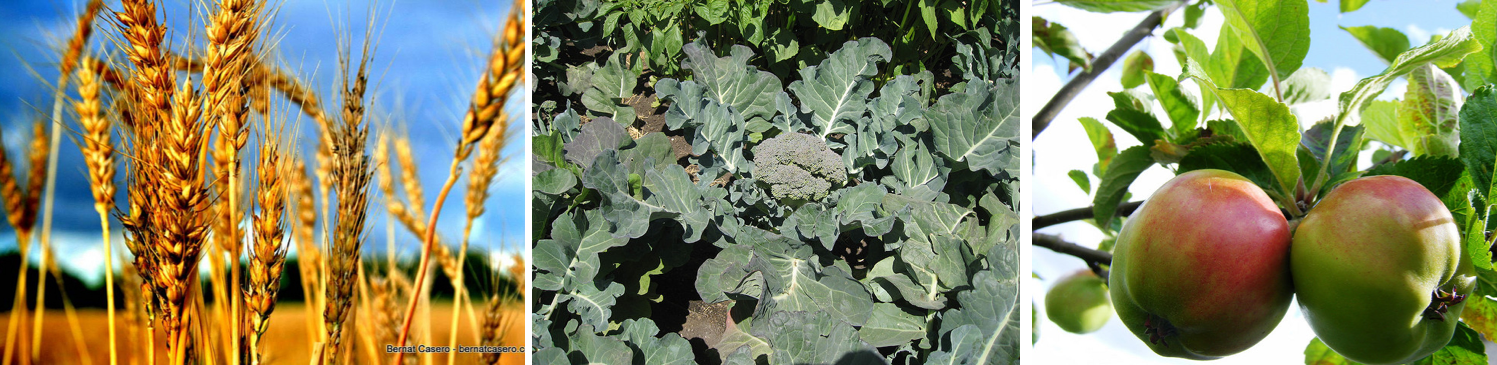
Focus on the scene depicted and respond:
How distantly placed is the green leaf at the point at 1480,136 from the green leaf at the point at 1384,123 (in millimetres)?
133

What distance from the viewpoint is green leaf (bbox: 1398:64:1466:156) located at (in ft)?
1.95

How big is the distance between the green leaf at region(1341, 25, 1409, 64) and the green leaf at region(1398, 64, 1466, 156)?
0.28ft

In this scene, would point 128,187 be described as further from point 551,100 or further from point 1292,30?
point 1292,30

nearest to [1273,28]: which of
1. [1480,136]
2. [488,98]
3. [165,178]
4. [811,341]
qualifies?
[1480,136]

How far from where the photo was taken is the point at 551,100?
80 centimetres

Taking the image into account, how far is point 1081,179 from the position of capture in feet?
2.66

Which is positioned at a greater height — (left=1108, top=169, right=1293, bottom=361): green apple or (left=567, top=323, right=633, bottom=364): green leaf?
(left=1108, top=169, right=1293, bottom=361): green apple

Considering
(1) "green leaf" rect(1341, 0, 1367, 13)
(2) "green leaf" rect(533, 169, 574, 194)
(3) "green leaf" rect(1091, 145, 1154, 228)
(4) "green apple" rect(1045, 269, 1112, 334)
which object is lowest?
(4) "green apple" rect(1045, 269, 1112, 334)

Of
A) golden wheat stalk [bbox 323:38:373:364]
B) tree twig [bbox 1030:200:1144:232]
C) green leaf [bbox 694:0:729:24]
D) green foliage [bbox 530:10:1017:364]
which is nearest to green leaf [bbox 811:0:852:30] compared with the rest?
green foliage [bbox 530:10:1017:364]

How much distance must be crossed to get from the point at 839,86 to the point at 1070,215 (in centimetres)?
31

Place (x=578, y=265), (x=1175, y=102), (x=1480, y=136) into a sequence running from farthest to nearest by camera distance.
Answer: (x=578, y=265)
(x=1175, y=102)
(x=1480, y=136)

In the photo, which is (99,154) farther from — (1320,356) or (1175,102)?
(1320,356)

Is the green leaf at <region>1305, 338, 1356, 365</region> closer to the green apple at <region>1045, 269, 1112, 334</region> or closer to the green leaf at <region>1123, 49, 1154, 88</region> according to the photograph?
the green apple at <region>1045, 269, 1112, 334</region>

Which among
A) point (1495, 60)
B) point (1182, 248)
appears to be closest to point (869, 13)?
point (1182, 248)
